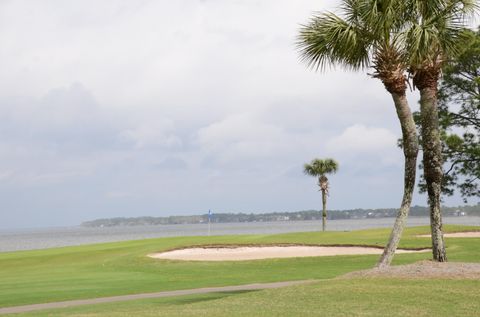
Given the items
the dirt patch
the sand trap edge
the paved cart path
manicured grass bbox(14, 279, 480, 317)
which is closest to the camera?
manicured grass bbox(14, 279, 480, 317)

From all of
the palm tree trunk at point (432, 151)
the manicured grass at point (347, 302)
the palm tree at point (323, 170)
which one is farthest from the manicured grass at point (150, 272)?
the palm tree at point (323, 170)

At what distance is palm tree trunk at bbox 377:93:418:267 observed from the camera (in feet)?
69.3

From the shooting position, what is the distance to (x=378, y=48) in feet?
69.5

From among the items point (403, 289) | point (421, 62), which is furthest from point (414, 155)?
point (403, 289)

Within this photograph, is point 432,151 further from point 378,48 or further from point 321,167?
point 321,167

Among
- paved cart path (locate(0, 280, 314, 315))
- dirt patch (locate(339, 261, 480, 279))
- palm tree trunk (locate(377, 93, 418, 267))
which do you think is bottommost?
paved cart path (locate(0, 280, 314, 315))

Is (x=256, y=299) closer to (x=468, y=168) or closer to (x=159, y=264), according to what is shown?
(x=159, y=264)

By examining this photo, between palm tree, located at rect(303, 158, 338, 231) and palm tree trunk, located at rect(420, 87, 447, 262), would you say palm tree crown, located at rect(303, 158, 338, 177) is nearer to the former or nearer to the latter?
palm tree, located at rect(303, 158, 338, 231)

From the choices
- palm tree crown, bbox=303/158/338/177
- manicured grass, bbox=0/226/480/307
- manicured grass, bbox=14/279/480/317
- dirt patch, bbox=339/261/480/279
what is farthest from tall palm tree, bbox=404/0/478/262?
palm tree crown, bbox=303/158/338/177

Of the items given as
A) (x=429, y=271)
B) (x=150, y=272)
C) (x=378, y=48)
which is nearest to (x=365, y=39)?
(x=378, y=48)

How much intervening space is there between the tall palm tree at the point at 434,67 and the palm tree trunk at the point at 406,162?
1.36 feet

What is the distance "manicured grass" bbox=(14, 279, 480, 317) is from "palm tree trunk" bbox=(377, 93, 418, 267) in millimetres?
3491

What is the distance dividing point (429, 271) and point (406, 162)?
14.8ft

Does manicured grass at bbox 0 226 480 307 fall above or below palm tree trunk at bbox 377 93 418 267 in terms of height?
below
